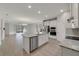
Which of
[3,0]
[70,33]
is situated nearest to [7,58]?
[3,0]

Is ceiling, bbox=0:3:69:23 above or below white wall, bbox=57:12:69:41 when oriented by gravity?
above

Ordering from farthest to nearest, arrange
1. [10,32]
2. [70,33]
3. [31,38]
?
[10,32]
[70,33]
[31,38]

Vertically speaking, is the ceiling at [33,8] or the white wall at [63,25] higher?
the ceiling at [33,8]

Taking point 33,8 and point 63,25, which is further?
point 63,25

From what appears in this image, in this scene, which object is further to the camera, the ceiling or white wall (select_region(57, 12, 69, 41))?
white wall (select_region(57, 12, 69, 41))

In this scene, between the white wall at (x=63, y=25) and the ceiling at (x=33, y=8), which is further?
the white wall at (x=63, y=25)

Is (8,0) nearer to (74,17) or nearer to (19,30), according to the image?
(74,17)

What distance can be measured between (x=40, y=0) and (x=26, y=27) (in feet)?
63.9

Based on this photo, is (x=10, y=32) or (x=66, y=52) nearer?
(x=66, y=52)

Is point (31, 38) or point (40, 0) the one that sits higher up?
point (40, 0)

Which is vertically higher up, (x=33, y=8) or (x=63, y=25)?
(x=33, y=8)

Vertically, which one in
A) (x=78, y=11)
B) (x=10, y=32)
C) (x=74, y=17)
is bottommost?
(x=10, y=32)

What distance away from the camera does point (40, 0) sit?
5.38 feet

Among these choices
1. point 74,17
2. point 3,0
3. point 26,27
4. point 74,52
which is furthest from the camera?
point 26,27
